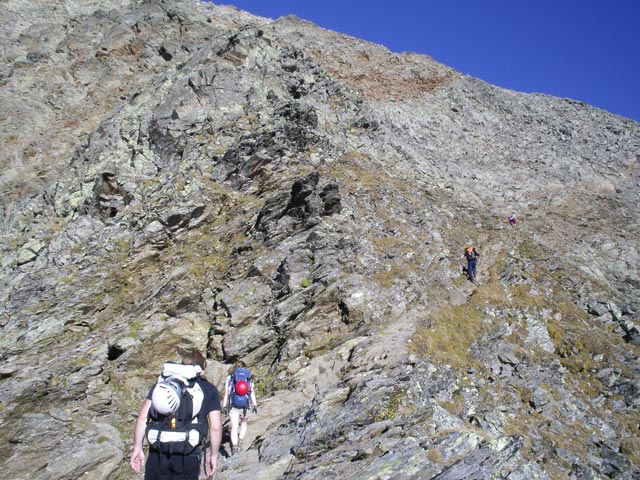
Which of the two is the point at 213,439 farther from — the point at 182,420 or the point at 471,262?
the point at 471,262

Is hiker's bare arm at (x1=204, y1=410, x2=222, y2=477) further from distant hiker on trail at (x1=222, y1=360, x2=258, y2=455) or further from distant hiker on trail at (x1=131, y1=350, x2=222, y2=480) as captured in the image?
distant hiker on trail at (x1=222, y1=360, x2=258, y2=455)

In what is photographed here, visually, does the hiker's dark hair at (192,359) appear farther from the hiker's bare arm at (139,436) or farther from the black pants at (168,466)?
the black pants at (168,466)

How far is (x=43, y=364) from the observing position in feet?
39.2

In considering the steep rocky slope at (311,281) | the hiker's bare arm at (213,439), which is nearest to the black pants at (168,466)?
the hiker's bare arm at (213,439)

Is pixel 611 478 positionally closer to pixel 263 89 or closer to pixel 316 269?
pixel 316 269

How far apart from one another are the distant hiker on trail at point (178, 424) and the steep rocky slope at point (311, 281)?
2666mm

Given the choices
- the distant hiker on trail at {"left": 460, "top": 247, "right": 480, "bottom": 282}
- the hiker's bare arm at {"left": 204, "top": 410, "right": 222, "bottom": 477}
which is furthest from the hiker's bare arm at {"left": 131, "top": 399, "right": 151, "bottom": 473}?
the distant hiker on trail at {"left": 460, "top": 247, "right": 480, "bottom": 282}

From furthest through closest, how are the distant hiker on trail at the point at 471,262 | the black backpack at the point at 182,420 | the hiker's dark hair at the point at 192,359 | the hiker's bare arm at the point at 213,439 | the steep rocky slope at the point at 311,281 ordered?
the distant hiker on trail at the point at 471,262 → the steep rocky slope at the point at 311,281 → the hiker's dark hair at the point at 192,359 → the hiker's bare arm at the point at 213,439 → the black backpack at the point at 182,420

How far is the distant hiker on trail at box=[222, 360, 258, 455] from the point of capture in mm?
8641

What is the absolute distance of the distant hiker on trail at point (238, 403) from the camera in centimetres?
864

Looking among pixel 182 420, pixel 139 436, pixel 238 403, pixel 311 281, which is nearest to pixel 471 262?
pixel 311 281

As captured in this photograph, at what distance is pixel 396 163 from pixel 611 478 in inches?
665

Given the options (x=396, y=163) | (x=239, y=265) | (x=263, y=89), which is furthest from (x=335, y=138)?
(x=239, y=265)

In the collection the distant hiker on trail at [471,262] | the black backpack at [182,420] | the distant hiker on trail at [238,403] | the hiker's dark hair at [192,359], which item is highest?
the distant hiker on trail at [471,262]
